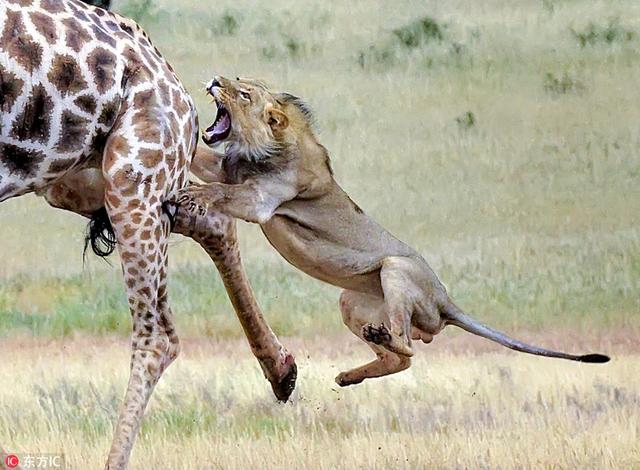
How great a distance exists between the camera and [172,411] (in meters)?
9.11

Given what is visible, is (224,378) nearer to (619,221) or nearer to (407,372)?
(407,372)

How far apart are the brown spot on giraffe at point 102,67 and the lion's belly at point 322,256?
1209 millimetres

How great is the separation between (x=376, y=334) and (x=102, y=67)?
157 cm

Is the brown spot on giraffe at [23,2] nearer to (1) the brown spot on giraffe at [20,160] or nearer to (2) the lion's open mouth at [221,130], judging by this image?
(1) the brown spot on giraffe at [20,160]

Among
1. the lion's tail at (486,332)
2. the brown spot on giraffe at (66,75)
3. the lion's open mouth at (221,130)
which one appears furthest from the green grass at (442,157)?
the brown spot on giraffe at (66,75)

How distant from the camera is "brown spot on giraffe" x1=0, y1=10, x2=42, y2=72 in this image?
23.0 ft

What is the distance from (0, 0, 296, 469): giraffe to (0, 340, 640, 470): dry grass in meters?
0.71

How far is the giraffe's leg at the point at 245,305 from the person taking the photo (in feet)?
28.1

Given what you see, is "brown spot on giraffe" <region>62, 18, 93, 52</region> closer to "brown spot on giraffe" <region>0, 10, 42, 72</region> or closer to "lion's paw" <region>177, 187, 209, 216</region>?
"brown spot on giraffe" <region>0, 10, 42, 72</region>

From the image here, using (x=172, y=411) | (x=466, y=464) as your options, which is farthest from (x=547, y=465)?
(x=172, y=411)

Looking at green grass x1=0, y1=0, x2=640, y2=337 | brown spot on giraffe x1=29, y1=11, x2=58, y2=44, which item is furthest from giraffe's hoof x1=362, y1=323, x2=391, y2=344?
green grass x1=0, y1=0, x2=640, y2=337

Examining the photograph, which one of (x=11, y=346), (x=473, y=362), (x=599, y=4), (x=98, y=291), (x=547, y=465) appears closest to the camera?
(x=547, y=465)

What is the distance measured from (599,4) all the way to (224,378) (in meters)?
12.1

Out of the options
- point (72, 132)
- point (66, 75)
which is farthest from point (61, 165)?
point (66, 75)
